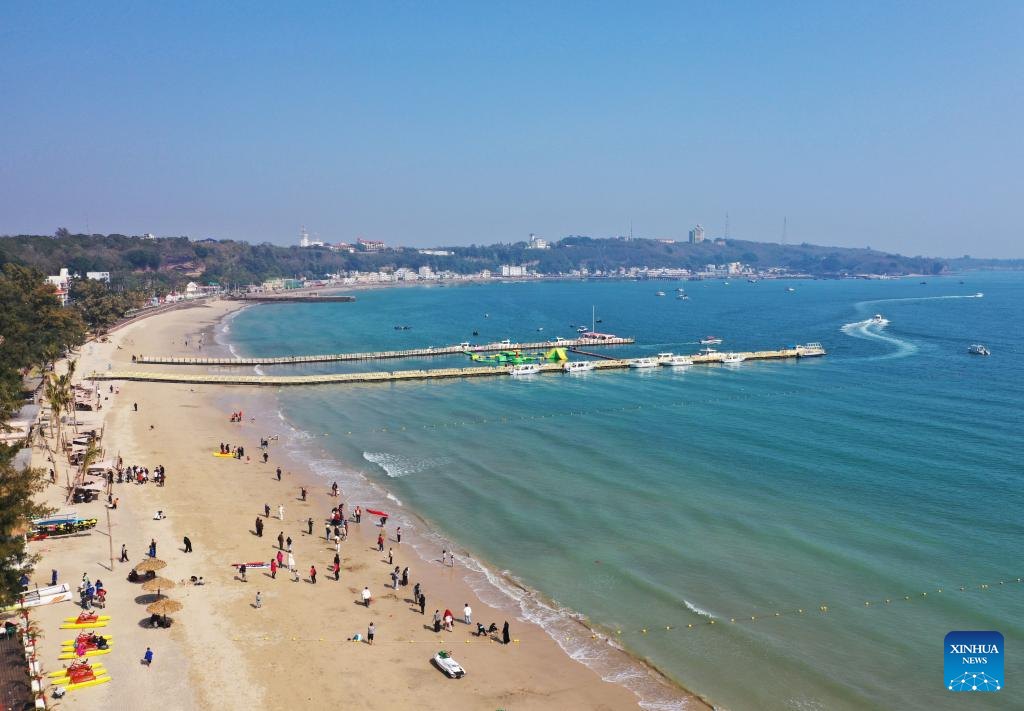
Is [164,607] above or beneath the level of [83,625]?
above

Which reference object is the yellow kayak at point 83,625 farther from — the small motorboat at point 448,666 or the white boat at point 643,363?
the white boat at point 643,363

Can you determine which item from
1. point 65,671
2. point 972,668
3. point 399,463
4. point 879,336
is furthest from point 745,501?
point 879,336

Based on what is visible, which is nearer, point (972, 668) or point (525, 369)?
point (972, 668)

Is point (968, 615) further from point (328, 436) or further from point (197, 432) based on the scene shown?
point (197, 432)

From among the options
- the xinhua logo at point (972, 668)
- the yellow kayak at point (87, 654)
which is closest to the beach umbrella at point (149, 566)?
the yellow kayak at point (87, 654)

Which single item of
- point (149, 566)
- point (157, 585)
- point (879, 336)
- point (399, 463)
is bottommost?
point (399, 463)

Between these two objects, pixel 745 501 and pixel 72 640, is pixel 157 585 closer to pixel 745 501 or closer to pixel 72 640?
pixel 72 640
